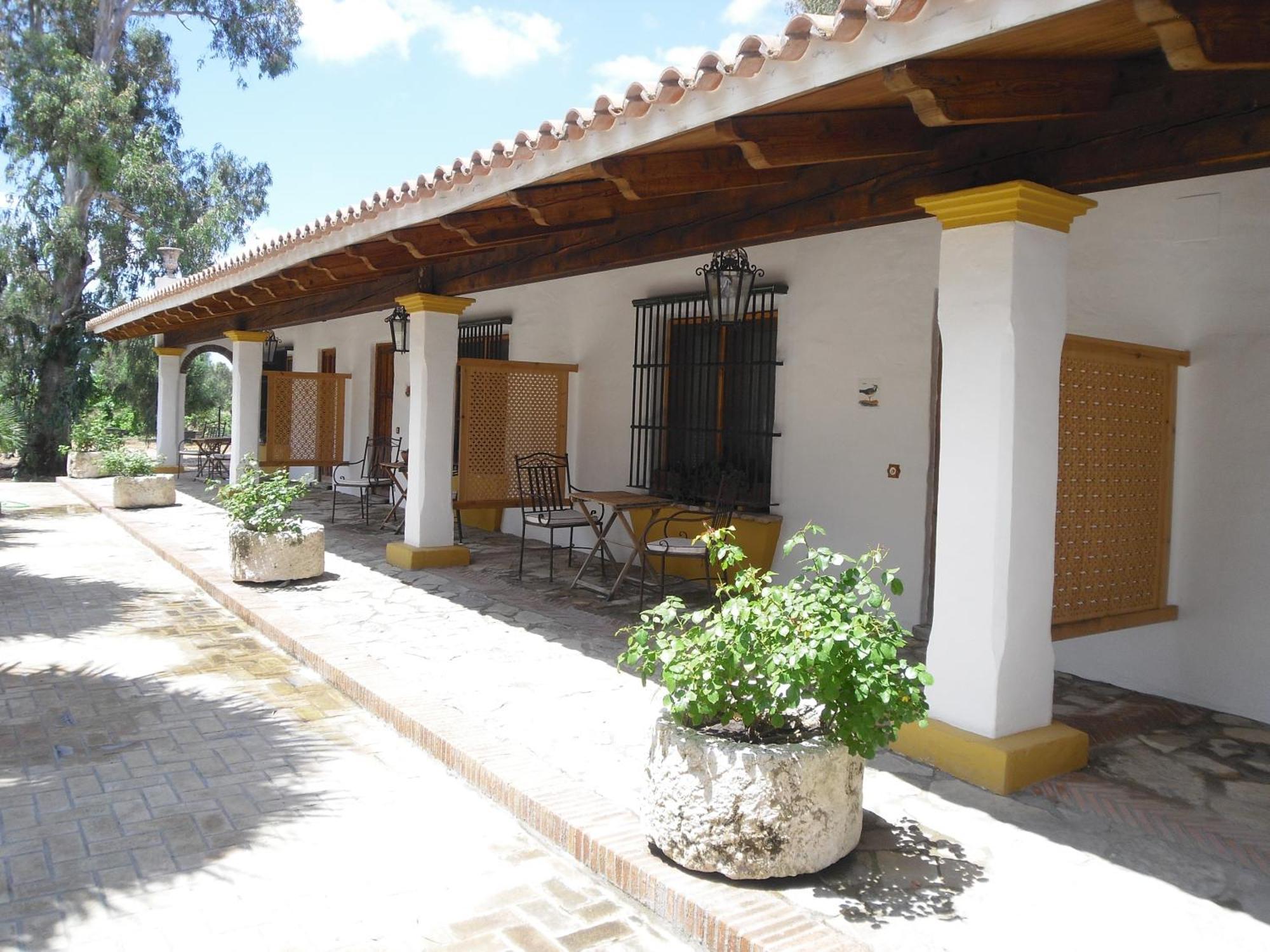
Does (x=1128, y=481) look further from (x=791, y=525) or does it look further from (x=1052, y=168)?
(x=791, y=525)

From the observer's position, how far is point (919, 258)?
5.89m

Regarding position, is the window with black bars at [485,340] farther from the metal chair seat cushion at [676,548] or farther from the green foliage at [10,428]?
the green foliage at [10,428]

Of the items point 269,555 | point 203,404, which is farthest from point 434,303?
point 203,404

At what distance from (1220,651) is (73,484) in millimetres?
15102

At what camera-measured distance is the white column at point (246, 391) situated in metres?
11.9

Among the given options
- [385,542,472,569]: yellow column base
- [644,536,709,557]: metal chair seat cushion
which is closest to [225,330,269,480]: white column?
[385,542,472,569]: yellow column base

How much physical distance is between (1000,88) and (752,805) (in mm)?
2239

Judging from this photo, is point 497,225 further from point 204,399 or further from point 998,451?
point 204,399

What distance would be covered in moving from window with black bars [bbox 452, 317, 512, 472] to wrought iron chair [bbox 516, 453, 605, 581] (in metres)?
1.58

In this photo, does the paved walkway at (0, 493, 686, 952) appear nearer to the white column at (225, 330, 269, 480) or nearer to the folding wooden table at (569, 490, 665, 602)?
the folding wooden table at (569, 490, 665, 602)

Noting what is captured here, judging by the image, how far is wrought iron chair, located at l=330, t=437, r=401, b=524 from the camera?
10.8 m

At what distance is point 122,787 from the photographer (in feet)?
11.5

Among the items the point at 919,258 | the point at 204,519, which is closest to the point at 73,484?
the point at 204,519

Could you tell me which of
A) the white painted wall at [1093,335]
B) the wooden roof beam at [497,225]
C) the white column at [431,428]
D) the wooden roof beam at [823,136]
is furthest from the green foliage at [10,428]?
the wooden roof beam at [823,136]
